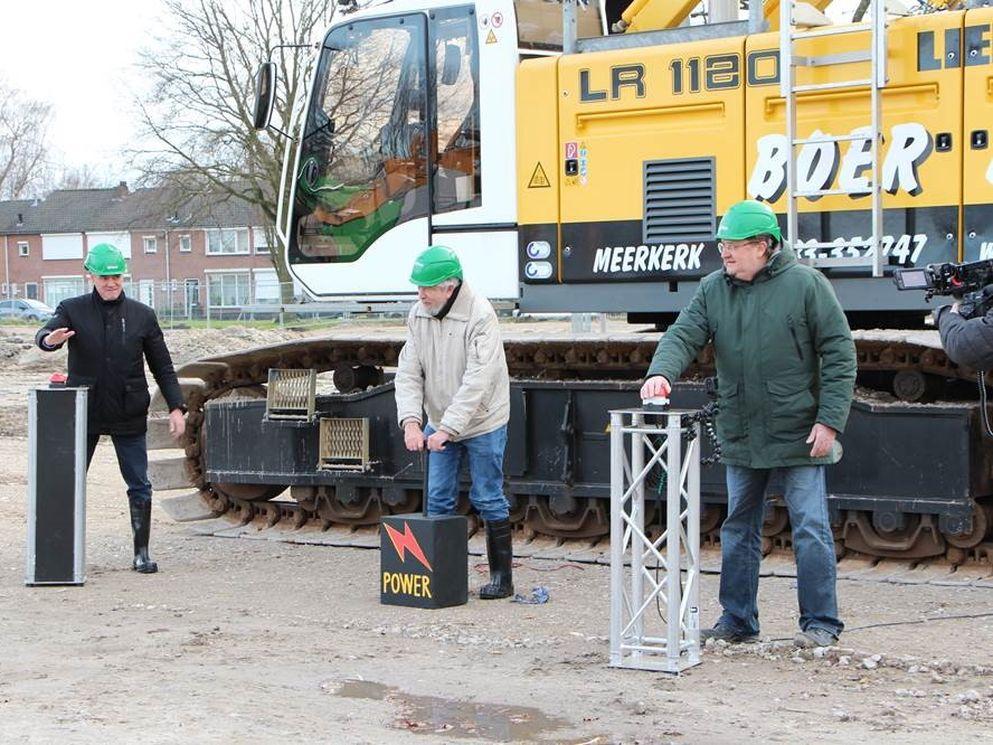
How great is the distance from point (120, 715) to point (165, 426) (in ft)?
18.2

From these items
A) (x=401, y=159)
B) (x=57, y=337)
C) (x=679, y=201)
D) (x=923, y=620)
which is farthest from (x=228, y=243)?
(x=923, y=620)

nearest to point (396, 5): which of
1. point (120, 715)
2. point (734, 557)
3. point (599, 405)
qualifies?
point (599, 405)

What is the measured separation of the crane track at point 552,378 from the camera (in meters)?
9.10

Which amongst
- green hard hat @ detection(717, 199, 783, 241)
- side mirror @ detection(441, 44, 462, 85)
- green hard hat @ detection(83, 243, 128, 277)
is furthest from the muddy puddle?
side mirror @ detection(441, 44, 462, 85)

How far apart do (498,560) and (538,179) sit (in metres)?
2.33

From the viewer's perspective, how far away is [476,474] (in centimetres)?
852

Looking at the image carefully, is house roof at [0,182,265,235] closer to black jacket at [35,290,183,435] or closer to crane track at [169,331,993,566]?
crane track at [169,331,993,566]

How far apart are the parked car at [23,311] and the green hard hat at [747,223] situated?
166 ft

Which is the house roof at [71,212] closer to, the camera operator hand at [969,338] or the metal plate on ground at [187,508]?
the metal plate on ground at [187,508]

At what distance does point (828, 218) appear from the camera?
865cm

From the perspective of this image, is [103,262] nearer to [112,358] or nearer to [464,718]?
[112,358]

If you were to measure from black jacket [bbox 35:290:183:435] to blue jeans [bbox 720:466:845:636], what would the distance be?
155 inches

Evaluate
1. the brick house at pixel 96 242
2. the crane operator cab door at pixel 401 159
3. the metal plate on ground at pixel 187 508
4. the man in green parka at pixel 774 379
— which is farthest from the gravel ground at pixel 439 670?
the brick house at pixel 96 242

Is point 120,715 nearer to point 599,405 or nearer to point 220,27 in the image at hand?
point 599,405
